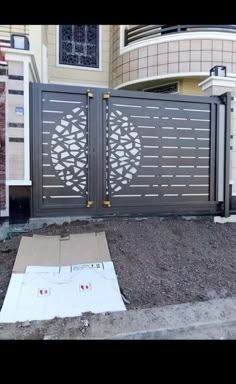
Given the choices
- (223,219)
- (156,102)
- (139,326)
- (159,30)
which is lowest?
(139,326)

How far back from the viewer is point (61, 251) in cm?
342

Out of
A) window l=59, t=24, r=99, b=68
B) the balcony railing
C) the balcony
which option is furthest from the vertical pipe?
window l=59, t=24, r=99, b=68

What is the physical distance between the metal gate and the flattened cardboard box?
2.02ft

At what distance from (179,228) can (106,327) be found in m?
2.12

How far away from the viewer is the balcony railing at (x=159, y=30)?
6157 millimetres

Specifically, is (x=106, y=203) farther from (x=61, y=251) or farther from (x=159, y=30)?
(x=159, y=30)

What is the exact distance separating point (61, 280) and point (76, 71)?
570cm

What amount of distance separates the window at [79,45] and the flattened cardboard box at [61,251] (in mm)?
5103

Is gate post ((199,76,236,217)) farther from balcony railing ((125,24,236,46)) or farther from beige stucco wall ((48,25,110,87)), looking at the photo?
beige stucco wall ((48,25,110,87))

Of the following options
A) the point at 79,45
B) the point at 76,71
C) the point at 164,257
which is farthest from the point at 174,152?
the point at 79,45

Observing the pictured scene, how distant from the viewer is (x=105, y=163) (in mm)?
4285

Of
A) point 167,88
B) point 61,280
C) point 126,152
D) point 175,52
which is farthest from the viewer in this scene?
point 167,88

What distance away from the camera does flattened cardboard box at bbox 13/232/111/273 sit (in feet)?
10.6

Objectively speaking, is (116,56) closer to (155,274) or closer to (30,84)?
(30,84)
